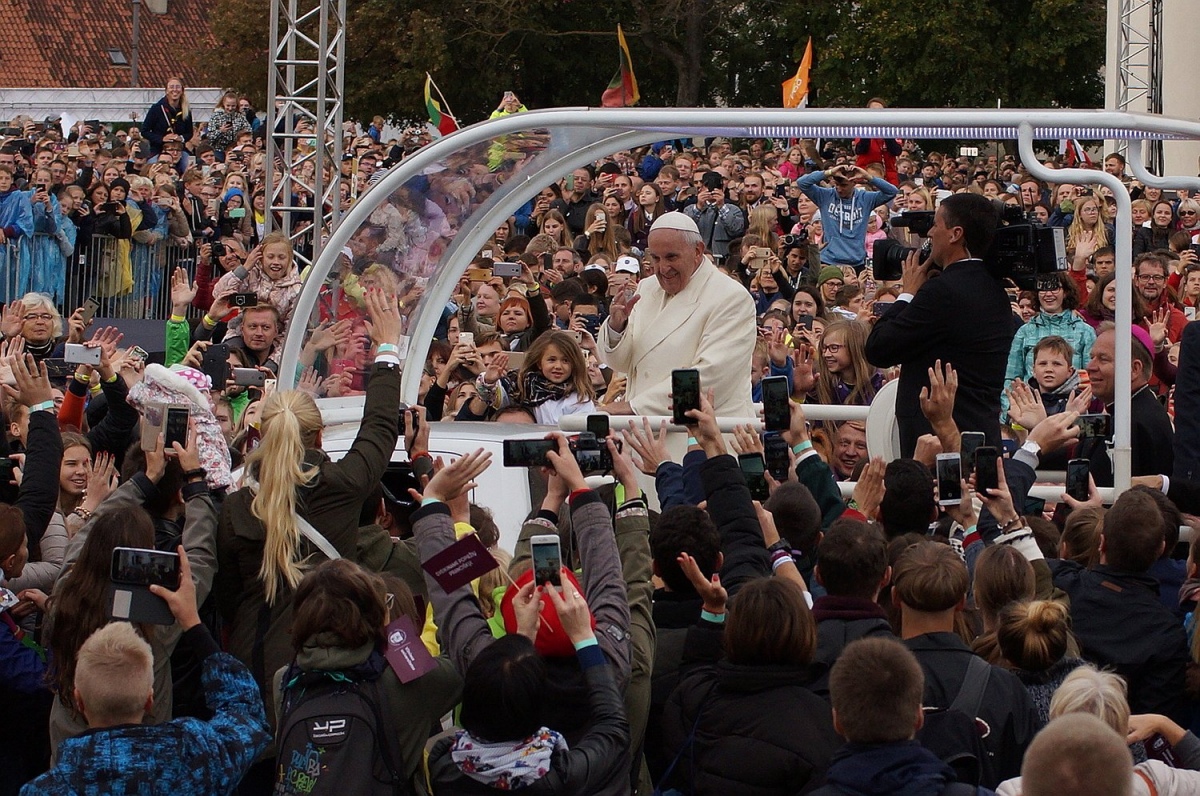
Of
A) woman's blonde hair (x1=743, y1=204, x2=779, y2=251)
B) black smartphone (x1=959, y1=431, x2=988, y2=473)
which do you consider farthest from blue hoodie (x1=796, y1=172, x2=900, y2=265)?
black smartphone (x1=959, y1=431, x2=988, y2=473)

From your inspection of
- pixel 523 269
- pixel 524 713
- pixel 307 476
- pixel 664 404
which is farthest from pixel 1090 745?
pixel 523 269

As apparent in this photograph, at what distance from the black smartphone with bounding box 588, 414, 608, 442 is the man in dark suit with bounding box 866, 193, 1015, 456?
1.34 meters

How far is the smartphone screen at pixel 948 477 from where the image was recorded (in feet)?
18.2

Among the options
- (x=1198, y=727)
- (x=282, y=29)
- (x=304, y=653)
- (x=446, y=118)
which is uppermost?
(x=282, y=29)

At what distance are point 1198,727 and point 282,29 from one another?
34.1 metres

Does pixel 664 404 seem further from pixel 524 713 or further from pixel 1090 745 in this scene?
pixel 1090 745

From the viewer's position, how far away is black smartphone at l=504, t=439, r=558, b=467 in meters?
5.17

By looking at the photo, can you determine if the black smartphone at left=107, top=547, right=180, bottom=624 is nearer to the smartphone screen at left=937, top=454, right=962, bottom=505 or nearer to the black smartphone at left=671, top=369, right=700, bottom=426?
the black smartphone at left=671, top=369, right=700, bottom=426

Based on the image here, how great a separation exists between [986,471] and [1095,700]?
153cm

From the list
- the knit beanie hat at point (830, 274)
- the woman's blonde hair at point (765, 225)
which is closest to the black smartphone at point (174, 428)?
the knit beanie hat at point (830, 274)

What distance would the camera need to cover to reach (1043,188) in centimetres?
1853

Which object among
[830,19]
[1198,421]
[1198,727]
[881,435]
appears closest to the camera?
[1198,727]

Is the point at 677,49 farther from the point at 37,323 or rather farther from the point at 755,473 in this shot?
the point at 755,473

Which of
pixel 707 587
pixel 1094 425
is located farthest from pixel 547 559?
pixel 1094 425
